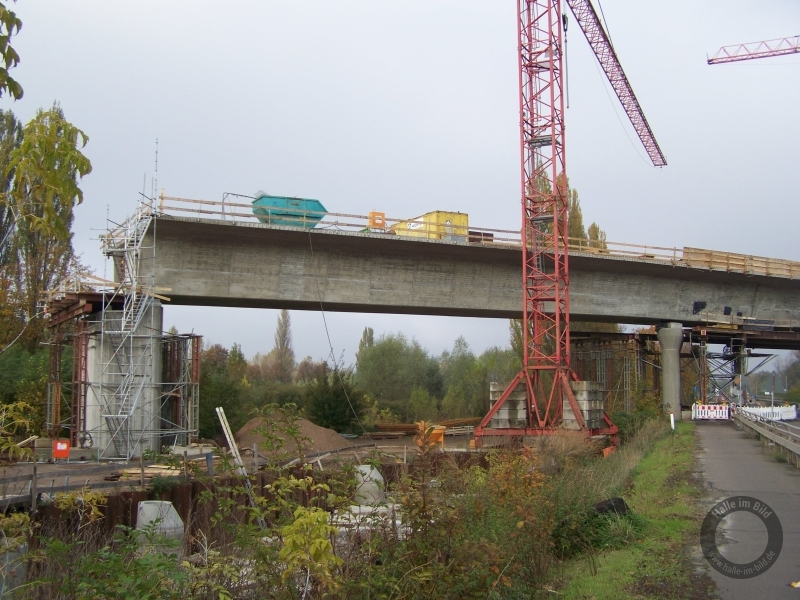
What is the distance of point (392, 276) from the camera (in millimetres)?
33219

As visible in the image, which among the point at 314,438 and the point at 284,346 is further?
the point at 284,346

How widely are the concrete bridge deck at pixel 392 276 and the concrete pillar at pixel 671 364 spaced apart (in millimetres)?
719

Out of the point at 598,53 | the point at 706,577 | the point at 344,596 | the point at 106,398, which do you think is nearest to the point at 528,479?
the point at 706,577

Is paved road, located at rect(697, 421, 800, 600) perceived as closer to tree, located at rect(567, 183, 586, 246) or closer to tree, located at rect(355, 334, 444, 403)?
tree, located at rect(567, 183, 586, 246)

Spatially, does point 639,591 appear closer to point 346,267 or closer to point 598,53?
point 346,267

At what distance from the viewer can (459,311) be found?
35281 millimetres

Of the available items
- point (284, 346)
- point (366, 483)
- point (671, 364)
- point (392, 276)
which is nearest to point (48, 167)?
point (366, 483)

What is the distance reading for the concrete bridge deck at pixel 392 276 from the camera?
96.7 ft

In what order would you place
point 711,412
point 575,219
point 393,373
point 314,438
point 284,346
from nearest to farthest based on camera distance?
point 314,438, point 711,412, point 575,219, point 393,373, point 284,346
